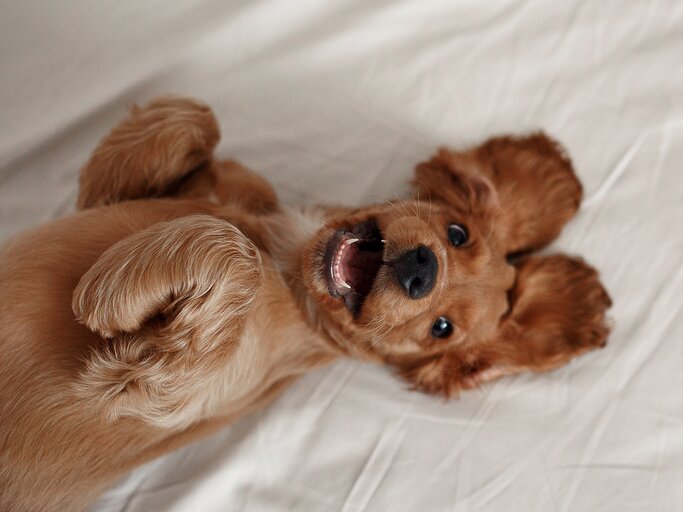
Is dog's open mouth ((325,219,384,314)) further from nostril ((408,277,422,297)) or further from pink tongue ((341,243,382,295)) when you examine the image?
nostril ((408,277,422,297))

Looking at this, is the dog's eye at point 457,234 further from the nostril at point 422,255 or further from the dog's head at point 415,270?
the nostril at point 422,255

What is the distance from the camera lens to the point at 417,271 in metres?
2.00

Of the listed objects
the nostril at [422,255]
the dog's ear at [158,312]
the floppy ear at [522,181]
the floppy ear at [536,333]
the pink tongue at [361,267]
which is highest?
the dog's ear at [158,312]

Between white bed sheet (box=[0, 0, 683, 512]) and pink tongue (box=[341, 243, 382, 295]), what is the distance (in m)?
0.60

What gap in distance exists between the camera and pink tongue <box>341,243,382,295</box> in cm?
220

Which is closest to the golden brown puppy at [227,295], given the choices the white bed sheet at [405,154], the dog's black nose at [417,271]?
the dog's black nose at [417,271]

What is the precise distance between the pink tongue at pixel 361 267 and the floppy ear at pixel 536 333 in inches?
19.3

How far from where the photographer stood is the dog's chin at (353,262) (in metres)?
2.12

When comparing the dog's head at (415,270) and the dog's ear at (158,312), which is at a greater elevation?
the dog's ear at (158,312)

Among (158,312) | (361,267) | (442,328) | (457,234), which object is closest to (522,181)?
(457,234)

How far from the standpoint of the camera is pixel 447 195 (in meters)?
2.54

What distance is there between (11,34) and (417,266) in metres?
1.95

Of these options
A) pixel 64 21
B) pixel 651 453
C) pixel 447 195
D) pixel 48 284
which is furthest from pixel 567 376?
pixel 64 21

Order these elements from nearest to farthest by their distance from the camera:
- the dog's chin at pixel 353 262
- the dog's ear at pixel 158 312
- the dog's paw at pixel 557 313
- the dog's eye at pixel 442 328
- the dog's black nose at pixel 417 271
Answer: the dog's ear at pixel 158 312 → the dog's black nose at pixel 417 271 → the dog's chin at pixel 353 262 → the dog's eye at pixel 442 328 → the dog's paw at pixel 557 313
